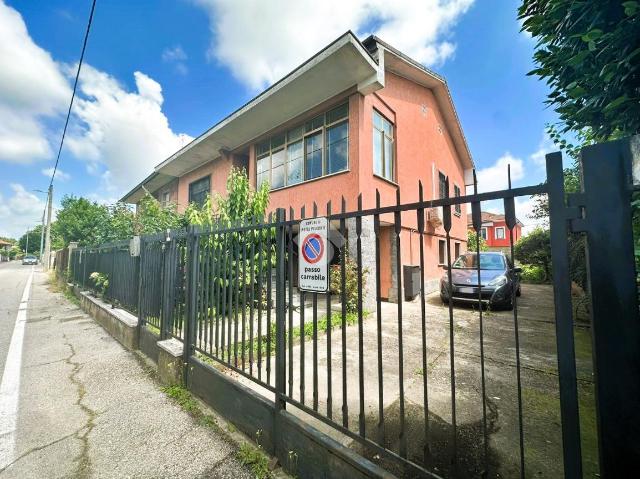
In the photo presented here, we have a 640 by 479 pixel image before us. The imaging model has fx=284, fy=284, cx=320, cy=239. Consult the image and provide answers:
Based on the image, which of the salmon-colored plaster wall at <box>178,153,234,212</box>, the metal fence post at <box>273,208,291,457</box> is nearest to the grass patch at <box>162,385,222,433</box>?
the metal fence post at <box>273,208,291,457</box>

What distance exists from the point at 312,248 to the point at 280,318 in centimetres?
72

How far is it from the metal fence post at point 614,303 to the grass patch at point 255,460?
2211 mm

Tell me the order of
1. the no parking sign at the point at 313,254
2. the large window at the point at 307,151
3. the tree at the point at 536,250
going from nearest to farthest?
the no parking sign at the point at 313,254 < the large window at the point at 307,151 < the tree at the point at 536,250

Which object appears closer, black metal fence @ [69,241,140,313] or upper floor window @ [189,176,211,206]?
black metal fence @ [69,241,140,313]

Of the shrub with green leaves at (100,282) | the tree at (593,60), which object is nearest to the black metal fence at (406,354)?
the tree at (593,60)

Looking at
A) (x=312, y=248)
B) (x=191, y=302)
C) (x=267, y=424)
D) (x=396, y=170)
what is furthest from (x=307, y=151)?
(x=267, y=424)

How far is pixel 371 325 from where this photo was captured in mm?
6176

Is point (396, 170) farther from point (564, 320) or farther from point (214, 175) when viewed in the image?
point (564, 320)

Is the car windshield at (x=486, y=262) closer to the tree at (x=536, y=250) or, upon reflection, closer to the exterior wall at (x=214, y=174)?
the tree at (x=536, y=250)

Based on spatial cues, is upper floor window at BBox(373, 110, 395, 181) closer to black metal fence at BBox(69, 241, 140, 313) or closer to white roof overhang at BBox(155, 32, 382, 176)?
white roof overhang at BBox(155, 32, 382, 176)

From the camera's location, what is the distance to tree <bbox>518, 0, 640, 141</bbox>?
183 cm

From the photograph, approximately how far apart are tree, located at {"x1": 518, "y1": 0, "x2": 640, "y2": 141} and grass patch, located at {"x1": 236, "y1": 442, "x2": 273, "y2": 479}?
11.9 feet

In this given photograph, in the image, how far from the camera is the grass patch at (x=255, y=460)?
7.56ft

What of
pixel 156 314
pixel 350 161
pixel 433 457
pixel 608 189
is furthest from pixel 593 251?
pixel 350 161
